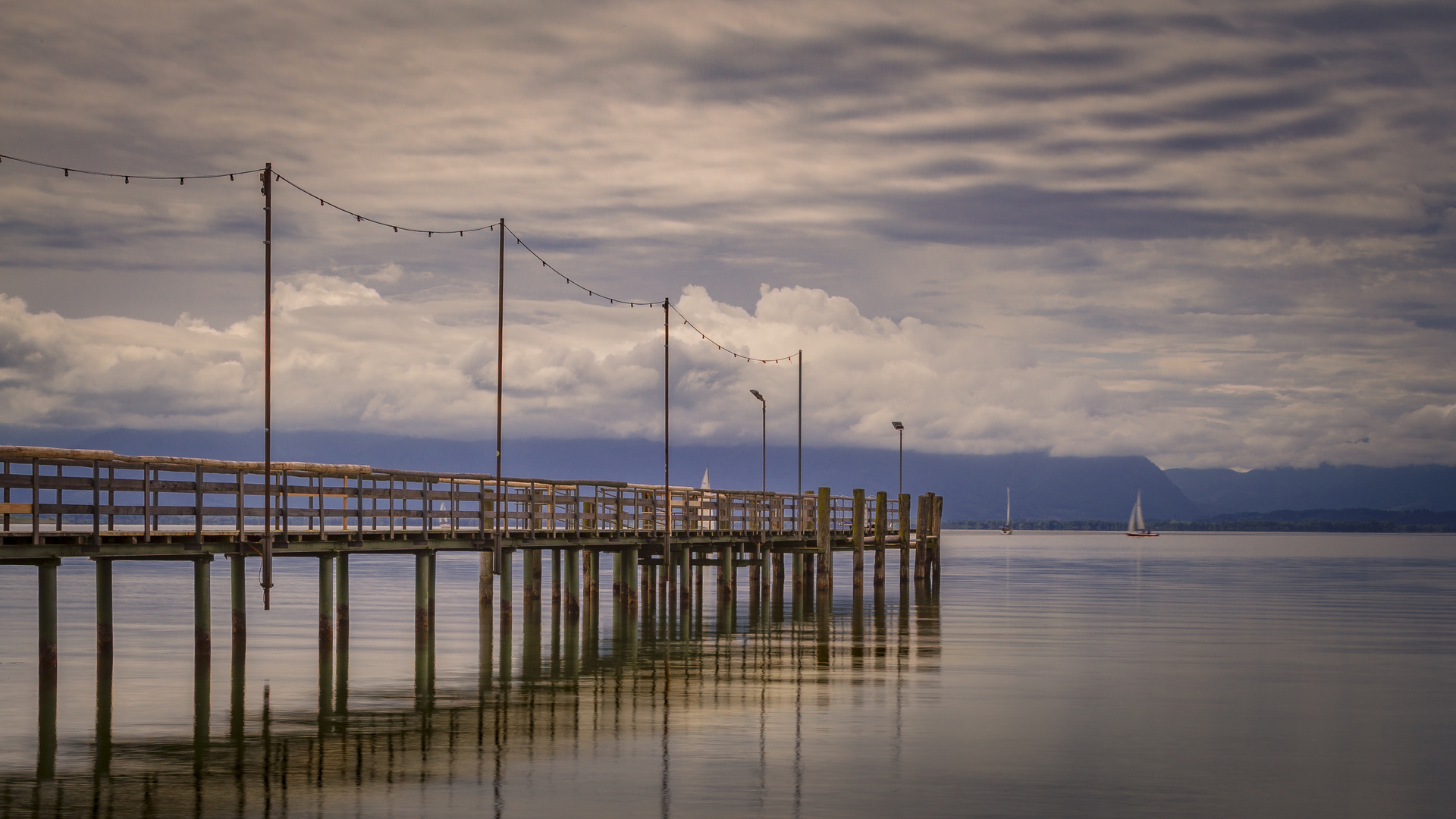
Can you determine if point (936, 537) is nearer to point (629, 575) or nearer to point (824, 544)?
point (824, 544)

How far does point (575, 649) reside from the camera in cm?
3456

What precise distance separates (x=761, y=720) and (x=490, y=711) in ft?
14.9

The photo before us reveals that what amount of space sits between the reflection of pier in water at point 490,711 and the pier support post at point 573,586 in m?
0.19

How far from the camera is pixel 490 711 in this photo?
77.9 feet

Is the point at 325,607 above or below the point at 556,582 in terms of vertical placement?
above

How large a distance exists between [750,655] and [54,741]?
636 inches

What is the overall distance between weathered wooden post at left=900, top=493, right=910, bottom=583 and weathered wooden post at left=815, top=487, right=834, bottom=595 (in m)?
6.06

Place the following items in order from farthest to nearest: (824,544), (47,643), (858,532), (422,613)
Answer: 1. (858,532)
2. (824,544)
3. (422,613)
4. (47,643)

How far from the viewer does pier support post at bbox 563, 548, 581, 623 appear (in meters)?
40.9

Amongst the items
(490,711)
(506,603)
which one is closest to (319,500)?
Answer: (490,711)

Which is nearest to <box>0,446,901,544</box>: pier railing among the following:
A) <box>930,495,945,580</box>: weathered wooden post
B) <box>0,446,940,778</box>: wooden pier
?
<box>0,446,940,778</box>: wooden pier

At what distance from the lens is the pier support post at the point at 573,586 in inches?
1612

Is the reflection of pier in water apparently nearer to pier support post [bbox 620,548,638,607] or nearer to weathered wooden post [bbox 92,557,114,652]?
weathered wooden post [bbox 92,557,114,652]

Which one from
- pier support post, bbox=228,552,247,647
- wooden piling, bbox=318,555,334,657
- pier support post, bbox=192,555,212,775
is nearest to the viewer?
pier support post, bbox=192,555,212,775
